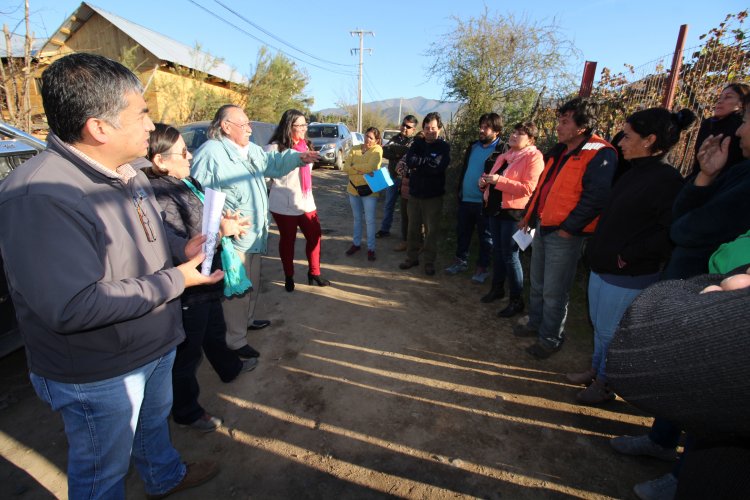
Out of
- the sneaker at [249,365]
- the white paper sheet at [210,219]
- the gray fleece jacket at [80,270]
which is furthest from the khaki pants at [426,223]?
the gray fleece jacket at [80,270]

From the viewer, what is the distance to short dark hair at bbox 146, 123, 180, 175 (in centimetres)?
202

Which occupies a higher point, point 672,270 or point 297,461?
point 672,270

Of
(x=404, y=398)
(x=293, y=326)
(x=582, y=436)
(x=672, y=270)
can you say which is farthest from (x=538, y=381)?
(x=293, y=326)

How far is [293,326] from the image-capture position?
12.1ft

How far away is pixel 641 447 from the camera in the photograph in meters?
2.23

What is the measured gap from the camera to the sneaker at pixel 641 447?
220 cm

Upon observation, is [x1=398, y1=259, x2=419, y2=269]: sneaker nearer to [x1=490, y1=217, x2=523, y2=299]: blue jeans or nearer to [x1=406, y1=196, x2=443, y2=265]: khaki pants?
[x1=406, y1=196, x2=443, y2=265]: khaki pants

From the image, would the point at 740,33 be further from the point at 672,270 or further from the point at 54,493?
the point at 54,493

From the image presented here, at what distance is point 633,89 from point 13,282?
5.75 metres

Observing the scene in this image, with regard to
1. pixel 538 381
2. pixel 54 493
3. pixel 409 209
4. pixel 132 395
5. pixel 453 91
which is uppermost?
pixel 453 91

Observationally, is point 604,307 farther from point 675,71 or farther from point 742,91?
point 675,71

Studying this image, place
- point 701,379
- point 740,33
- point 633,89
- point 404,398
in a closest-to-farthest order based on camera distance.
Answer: point 701,379, point 404,398, point 740,33, point 633,89

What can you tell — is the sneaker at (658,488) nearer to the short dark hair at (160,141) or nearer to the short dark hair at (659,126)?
the short dark hair at (659,126)

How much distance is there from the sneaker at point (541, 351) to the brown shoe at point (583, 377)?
30cm
